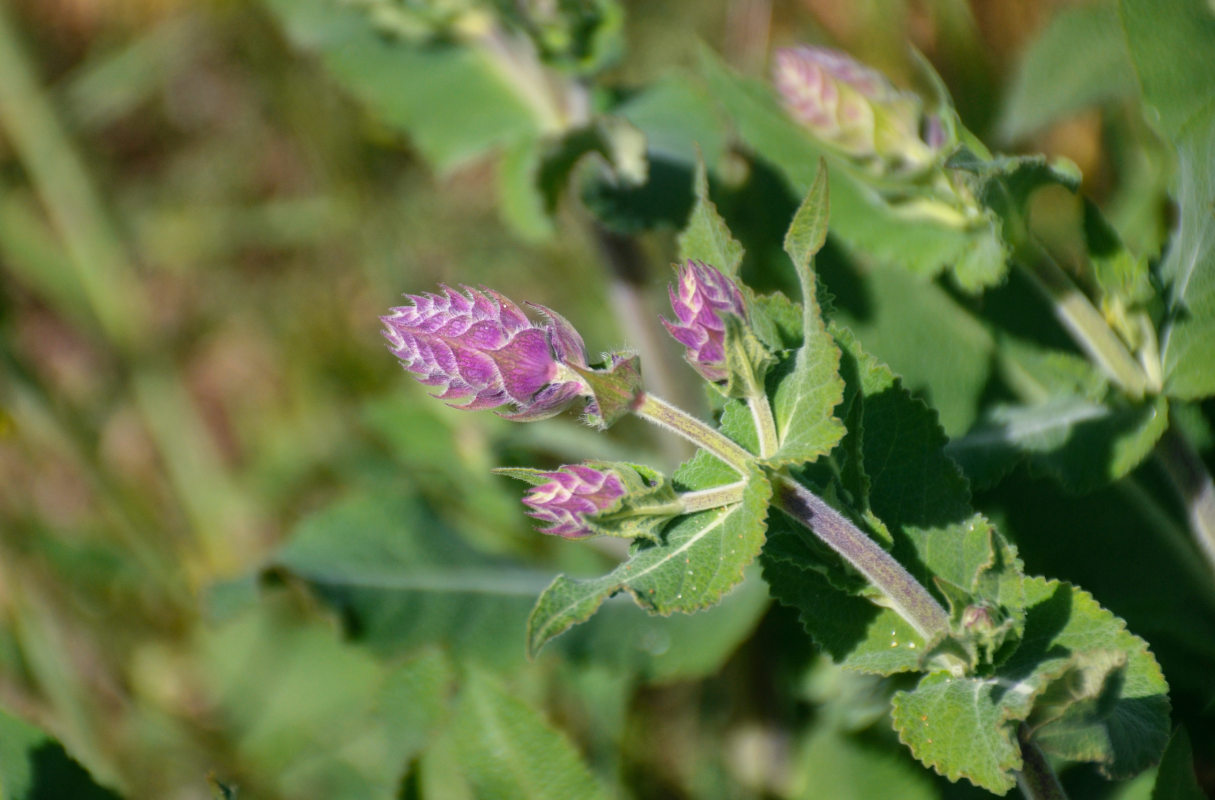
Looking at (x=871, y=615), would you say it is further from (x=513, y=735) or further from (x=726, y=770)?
(x=726, y=770)

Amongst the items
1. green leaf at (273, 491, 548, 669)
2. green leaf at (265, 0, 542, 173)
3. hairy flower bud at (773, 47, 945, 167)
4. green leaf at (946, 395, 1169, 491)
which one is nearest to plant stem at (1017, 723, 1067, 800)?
green leaf at (946, 395, 1169, 491)

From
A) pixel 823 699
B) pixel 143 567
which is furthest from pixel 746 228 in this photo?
pixel 143 567

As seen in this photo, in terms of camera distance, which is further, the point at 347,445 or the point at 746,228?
the point at 347,445

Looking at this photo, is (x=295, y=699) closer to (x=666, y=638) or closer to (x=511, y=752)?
(x=666, y=638)

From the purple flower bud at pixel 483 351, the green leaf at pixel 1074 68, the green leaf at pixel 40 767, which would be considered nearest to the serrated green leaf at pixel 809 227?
the purple flower bud at pixel 483 351

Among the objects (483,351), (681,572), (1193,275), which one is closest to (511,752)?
(681,572)

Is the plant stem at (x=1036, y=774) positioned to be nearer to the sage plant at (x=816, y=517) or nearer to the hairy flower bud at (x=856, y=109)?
the sage plant at (x=816, y=517)
